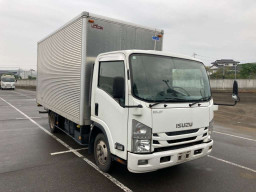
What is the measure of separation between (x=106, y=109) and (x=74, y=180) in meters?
1.51

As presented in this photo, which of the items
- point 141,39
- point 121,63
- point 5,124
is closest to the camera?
point 121,63

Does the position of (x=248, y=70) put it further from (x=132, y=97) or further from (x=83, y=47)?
(x=132, y=97)

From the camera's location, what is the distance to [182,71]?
416 centimetres

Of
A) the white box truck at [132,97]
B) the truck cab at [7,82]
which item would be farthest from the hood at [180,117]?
the truck cab at [7,82]

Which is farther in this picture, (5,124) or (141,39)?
(5,124)

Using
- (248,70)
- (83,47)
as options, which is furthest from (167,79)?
(248,70)

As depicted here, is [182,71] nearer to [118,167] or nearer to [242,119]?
[118,167]

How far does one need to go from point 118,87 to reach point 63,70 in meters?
2.92

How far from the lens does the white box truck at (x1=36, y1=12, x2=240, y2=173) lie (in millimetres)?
3430

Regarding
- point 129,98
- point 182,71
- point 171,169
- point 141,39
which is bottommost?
point 171,169

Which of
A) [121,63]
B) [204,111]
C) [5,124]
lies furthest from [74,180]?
[5,124]

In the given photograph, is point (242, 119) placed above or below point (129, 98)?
below

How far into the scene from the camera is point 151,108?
3375 millimetres

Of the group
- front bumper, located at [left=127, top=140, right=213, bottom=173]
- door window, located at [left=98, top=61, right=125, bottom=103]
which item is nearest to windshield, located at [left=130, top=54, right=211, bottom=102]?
door window, located at [left=98, top=61, right=125, bottom=103]
